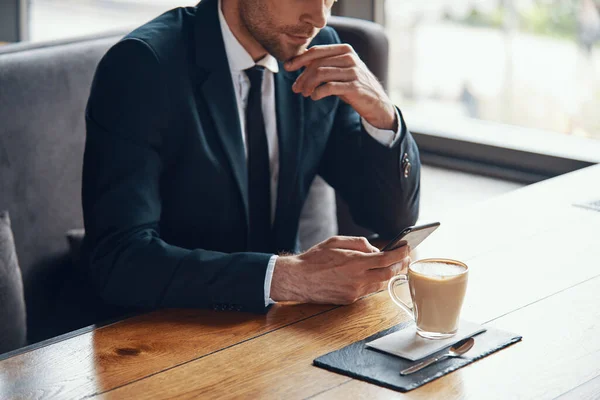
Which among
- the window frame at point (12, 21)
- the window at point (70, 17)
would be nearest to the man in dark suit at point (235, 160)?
the window at point (70, 17)

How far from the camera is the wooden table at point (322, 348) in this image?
1.08 metres

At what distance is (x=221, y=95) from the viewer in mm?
1785

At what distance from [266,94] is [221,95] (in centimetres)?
21

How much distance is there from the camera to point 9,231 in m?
1.94

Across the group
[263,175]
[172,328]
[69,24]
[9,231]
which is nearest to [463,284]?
[172,328]

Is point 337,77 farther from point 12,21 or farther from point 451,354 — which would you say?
point 12,21

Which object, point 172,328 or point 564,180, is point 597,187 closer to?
point 564,180

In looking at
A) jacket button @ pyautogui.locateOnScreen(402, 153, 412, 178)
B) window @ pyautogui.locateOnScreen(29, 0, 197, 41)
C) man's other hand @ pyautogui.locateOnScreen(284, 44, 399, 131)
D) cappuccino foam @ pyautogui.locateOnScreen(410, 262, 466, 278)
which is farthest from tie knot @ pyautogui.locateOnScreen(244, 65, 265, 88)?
window @ pyautogui.locateOnScreen(29, 0, 197, 41)

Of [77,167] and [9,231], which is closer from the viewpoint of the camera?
[9,231]

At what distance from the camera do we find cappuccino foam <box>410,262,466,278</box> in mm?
1225

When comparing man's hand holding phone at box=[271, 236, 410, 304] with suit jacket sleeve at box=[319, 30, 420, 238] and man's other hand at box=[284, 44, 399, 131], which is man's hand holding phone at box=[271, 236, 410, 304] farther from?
suit jacket sleeve at box=[319, 30, 420, 238]

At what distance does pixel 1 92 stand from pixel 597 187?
1406mm

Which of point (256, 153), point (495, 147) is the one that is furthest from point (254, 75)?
point (495, 147)

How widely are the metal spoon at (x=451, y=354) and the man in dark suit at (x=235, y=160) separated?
22 centimetres
